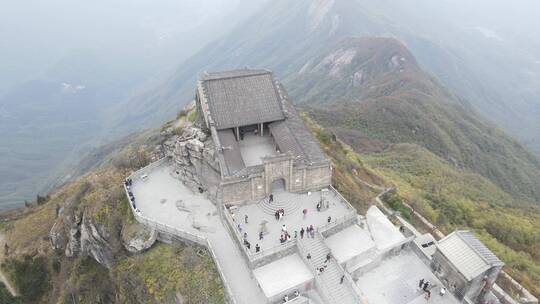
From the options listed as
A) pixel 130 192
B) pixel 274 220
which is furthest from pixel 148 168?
pixel 274 220

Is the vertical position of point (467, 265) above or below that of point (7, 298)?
above

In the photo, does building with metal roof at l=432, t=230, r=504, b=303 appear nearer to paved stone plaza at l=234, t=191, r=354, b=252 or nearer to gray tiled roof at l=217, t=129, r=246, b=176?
paved stone plaza at l=234, t=191, r=354, b=252

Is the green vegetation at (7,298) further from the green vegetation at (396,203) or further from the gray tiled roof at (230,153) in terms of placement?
the green vegetation at (396,203)

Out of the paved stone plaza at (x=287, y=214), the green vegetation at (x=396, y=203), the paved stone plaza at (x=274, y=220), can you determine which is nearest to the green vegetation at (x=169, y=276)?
the paved stone plaza at (x=274, y=220)

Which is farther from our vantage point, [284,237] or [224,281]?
[284,237]

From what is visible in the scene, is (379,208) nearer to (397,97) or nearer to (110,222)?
(110,222)

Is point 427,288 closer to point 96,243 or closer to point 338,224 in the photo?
point 338,224

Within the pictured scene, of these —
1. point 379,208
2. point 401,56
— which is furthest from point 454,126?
point 379,208
